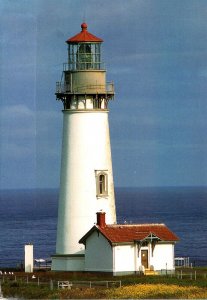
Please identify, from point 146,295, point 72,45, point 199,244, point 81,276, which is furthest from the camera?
point 199,244

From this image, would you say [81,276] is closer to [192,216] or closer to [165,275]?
[165,275]

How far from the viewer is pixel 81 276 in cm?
6075

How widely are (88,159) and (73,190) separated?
1.53 meters

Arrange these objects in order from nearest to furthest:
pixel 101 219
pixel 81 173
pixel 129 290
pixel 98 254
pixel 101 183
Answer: pixel 129 290 < pixel 98 254 < pixel 101 219 < pixel 81 173 < pixel 101 183

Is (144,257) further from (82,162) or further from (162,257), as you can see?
(82,162)

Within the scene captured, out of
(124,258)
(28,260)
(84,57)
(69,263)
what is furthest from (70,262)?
(84,57)

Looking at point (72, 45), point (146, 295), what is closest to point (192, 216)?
point (72, 45)

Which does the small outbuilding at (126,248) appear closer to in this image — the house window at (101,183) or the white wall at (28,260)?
the house window at (101,183)

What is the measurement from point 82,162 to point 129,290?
1009 cm

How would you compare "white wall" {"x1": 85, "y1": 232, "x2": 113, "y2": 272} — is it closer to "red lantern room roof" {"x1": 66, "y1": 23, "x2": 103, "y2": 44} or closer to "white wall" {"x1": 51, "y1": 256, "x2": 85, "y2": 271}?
"white wall" {"x1": 51, "y1": 256, "x2": 85, "y2": 271}

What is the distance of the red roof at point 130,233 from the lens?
201ft

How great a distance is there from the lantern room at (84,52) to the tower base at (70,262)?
27.7ft

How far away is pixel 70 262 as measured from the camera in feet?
209

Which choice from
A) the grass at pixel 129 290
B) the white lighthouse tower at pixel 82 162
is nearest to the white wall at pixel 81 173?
the white lighthouse tower at pixel 82 162
